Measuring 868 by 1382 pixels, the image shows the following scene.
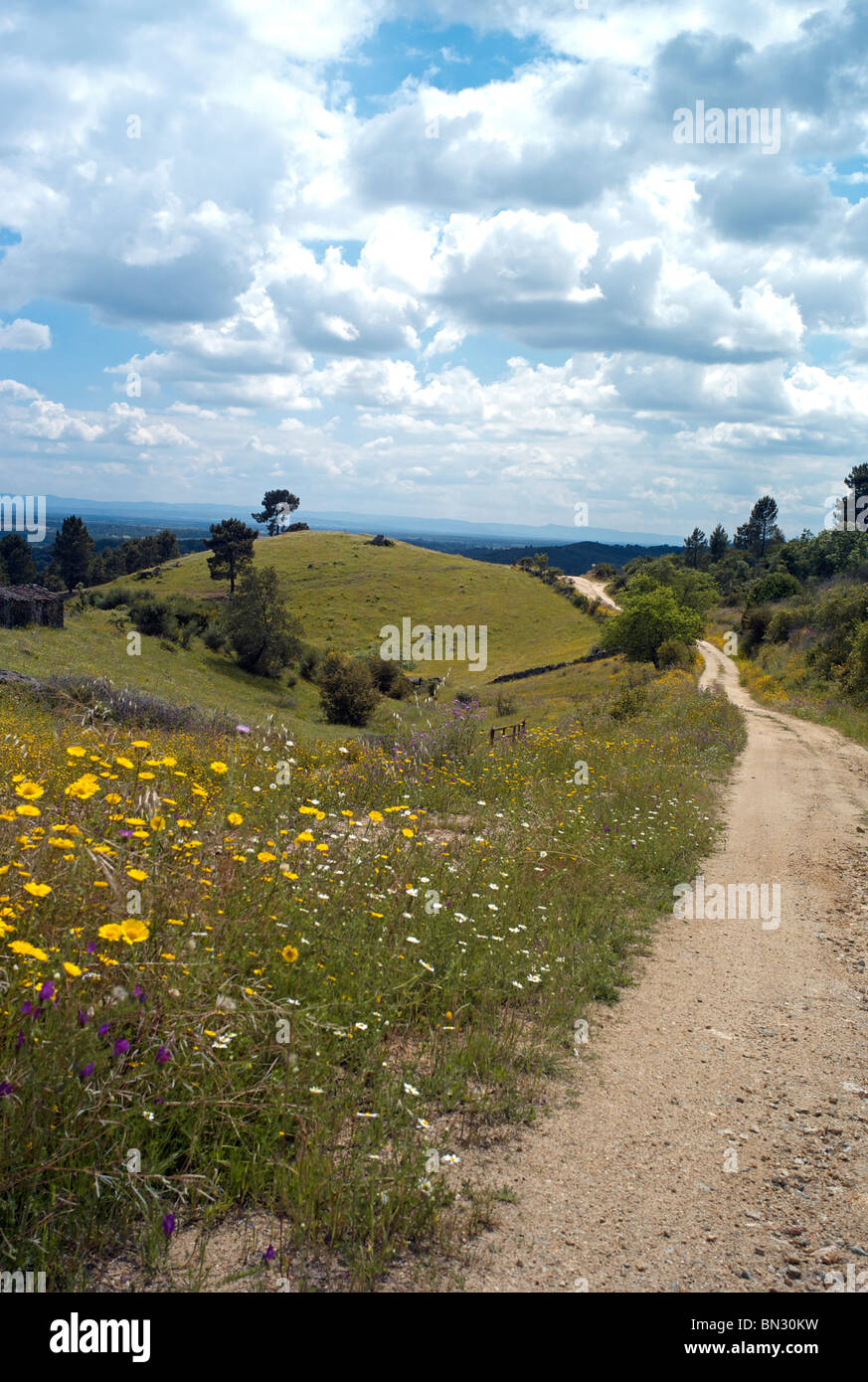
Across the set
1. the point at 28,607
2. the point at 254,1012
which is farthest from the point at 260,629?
the point at 254,1012

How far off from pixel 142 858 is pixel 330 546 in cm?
12065

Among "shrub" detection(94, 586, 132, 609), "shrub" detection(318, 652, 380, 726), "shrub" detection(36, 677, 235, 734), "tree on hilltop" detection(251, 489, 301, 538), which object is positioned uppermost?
"tree on hilltop" detection(251, 489, 301, 538)

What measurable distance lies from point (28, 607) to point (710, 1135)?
4083 cm

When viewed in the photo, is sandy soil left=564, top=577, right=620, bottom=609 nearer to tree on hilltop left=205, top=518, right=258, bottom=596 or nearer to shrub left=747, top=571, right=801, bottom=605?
shrub left=747, top=571, right=801, bottom=605

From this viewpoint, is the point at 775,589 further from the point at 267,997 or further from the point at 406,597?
the point at 267,997

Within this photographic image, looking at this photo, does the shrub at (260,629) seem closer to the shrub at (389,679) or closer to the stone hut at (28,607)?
the shrub at (389,679)

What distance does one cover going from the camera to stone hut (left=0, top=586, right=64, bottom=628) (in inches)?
1448

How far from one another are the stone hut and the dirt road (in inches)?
1476

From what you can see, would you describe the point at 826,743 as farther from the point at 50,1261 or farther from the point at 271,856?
the point at 50,1261

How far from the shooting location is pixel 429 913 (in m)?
5.13

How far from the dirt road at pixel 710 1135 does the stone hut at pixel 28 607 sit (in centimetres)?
3750

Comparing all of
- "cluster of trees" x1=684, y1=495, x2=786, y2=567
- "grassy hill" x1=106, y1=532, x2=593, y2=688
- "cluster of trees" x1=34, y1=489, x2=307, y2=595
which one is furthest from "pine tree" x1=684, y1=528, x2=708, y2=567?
"cluster of trees" x1=34, y1=489, x2=307, y2=595
